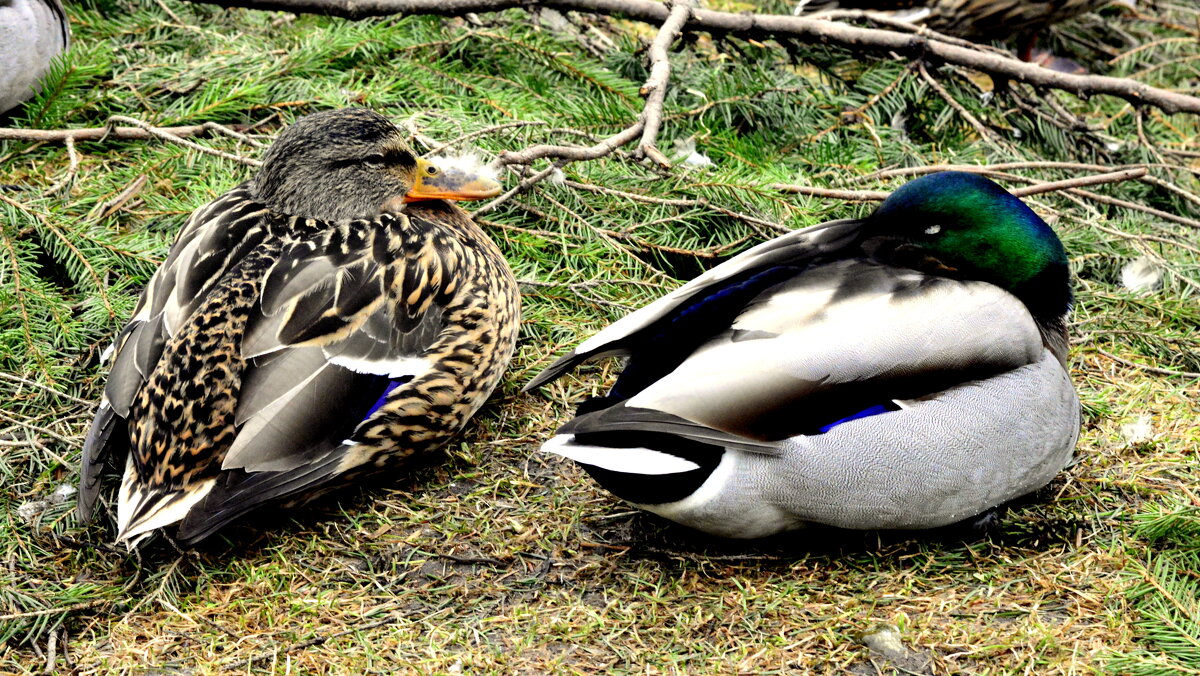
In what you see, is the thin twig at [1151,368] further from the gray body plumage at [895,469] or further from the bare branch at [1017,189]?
the gray body plumage at [895,469]

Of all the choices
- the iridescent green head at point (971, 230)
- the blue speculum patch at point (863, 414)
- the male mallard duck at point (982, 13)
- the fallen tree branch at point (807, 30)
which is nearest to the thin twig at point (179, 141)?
the fallen tree branch at point (807, 30)

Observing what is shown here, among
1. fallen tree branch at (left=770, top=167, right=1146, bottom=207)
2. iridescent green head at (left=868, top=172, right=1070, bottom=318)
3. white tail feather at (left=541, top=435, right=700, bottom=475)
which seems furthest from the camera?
fallen tree branch at (left=770, top=167, right=1146, bottom=207)

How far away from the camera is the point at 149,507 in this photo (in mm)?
2973

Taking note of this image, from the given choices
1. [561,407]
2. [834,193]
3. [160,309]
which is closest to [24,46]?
[160,309]

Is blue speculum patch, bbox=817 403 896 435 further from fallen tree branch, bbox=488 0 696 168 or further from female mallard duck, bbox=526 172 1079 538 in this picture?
fallen tree branch, bbox=488 0 696 168

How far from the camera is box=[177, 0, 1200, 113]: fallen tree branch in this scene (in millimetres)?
5168

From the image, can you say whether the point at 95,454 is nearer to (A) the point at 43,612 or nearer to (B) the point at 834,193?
(A) the point at 43,612

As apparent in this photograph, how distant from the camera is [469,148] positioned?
179 inches

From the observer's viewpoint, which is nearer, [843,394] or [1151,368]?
[843,394]

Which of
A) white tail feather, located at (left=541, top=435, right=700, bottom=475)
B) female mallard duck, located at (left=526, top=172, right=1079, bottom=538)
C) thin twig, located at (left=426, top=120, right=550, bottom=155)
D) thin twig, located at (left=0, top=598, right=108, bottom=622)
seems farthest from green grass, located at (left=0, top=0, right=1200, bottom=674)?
white tail feather, located at (left=541, top=435, right=700, bottom=475)

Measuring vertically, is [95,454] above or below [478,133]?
below

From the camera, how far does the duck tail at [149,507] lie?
294 centimetres

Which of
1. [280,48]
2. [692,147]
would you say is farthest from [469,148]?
[280,48]

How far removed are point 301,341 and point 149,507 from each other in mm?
569
